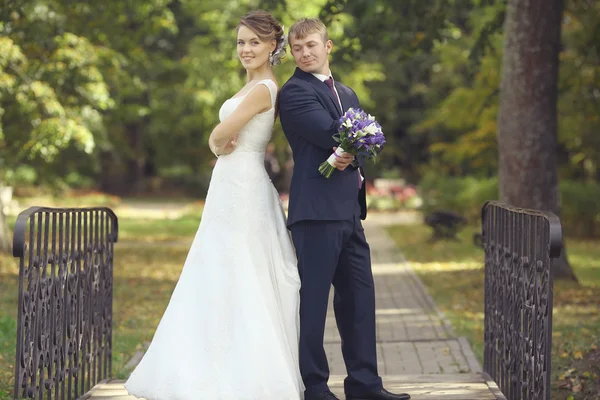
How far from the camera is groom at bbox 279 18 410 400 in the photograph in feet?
17.6

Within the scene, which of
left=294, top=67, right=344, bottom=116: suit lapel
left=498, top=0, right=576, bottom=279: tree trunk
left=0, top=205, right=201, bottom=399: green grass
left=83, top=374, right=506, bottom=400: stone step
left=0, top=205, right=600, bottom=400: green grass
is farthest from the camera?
left=498, top=0, right=576, bottom=279: tree trunk

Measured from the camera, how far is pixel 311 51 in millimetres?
5379

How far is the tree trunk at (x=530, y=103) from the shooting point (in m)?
12.7

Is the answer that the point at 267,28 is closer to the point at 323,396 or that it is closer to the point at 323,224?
the point at 323,224

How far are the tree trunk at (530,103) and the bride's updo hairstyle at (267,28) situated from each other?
302 inches

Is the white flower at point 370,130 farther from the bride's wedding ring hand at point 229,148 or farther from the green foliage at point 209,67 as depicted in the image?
the green foliage at point 209,67

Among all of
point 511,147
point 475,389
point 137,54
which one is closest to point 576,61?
point 511,147

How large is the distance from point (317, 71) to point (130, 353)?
4.44m

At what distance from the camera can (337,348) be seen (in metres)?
9.08

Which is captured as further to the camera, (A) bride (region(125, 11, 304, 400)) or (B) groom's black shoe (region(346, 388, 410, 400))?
(B) groom's black shoe (region(346, 388, 410, 400))

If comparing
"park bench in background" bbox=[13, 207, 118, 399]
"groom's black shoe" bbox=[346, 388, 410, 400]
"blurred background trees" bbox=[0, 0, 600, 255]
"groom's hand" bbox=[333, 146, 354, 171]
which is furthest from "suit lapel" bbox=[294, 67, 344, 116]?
"blurred background trees" bbox=[0, 0, 600, 255]

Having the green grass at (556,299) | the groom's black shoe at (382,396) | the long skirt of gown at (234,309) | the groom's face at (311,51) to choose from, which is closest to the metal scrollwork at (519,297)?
the groom's black shoe at (382,396)

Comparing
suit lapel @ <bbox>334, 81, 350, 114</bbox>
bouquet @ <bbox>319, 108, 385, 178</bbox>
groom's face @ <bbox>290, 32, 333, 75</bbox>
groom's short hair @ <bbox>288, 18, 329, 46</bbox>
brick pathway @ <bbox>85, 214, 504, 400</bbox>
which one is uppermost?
groom's short hair @ <bbox>288, 18, 329, 46</bbox>

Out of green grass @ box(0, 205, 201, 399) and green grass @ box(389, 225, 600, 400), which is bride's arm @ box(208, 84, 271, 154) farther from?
green grass @ box(389, 225, 600, 400)
